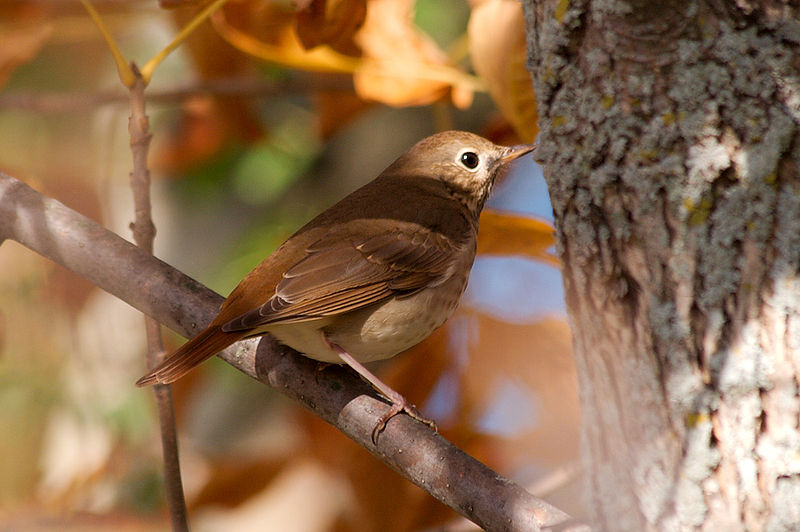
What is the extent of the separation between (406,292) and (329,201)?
1.64m

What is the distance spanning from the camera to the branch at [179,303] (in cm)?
228

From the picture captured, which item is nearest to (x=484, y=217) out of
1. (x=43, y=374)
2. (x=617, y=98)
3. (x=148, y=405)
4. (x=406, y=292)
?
(x=406, y=292)

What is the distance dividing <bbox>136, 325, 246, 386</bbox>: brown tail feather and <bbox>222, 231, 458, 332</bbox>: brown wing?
108 millimetres

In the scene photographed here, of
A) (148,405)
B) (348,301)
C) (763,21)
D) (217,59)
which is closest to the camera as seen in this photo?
(763,21)

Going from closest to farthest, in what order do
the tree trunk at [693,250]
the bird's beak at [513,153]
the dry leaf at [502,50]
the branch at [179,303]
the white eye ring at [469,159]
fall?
the tree trunk at [693,250] → the branch at [179,303] → the dry leaf at [502,50] → the bird's beak at [513,153] → the white eye ring at [469,159]

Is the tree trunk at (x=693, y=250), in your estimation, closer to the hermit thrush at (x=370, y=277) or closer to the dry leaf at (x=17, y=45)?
the hermit thrush at (x=370, y=277)

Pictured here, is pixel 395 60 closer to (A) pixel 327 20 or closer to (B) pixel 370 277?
(A) pixel 327 20

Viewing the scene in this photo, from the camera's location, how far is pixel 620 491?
1.67 meters

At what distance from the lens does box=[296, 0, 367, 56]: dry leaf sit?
105 inches

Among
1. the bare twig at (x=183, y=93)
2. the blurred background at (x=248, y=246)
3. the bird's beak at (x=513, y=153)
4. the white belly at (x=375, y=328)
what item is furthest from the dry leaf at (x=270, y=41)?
the white belly at (x=375, y=328)

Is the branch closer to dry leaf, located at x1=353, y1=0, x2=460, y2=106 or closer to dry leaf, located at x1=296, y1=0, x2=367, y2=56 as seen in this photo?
dry leaf, located at x1=296, y1=0, x2=367, y2=56

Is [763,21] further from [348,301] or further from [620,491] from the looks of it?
[348,301]

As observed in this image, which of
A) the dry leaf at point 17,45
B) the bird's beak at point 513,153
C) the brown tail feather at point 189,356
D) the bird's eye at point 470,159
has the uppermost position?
the dry leaf at point 17,45

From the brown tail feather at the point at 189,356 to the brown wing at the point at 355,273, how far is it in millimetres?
108
